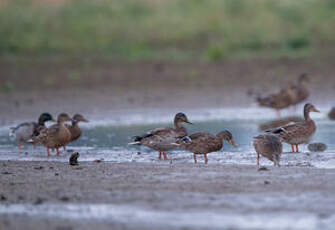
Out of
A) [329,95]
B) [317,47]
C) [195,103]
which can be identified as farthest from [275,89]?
[317,47]

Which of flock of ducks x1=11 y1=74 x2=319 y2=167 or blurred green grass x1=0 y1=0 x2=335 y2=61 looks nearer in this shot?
flock of ducks x1=11 y1=74 x2=319 y2=167

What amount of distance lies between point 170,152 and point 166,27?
48.9 feet

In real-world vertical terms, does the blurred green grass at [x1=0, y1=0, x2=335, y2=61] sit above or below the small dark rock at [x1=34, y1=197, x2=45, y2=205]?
above

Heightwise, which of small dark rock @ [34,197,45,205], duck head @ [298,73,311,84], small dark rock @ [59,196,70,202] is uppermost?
duck head @ [298,73,311,84]

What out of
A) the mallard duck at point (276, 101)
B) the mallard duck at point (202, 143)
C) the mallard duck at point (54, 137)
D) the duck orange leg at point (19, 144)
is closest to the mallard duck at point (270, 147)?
the mallard duck at point (202, 143)

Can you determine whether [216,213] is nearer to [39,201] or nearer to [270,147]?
[39,201]

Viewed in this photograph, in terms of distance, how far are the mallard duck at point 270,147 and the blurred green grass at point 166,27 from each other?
43.9 feet

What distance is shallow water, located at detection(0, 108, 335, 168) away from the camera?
11.8m

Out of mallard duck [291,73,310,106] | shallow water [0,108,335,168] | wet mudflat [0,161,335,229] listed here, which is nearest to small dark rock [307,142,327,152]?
shallow water [0,108,335,168]

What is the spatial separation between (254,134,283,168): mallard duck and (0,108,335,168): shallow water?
0.29 metres

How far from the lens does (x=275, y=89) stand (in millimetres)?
21047

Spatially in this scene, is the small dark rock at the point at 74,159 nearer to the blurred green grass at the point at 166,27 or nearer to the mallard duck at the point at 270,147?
the mallard duck at the point at 270,147

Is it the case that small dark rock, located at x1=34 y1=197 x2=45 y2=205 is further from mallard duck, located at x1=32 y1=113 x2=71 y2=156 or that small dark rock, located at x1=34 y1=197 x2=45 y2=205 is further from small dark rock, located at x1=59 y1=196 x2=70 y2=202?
mallard duck, located at x1=32 y1=113 x2=71 y2=156

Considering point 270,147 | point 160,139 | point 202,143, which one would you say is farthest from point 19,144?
point 270,147
